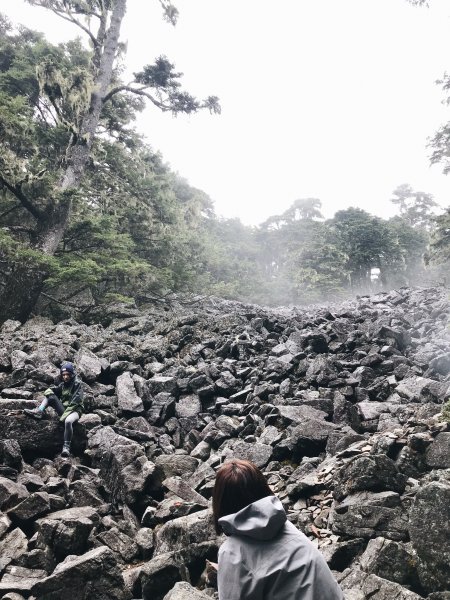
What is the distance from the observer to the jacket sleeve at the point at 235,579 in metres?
2.15

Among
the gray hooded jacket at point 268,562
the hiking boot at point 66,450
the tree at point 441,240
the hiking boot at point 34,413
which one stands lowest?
the hiking boot at point 66,450

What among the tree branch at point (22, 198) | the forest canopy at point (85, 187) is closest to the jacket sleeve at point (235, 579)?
the forest canopy at point (85, 187)

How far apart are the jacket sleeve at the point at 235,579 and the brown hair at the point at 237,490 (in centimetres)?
20

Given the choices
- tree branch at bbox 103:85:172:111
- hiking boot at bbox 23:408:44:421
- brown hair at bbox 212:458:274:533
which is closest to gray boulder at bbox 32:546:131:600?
brown hair at bbox 212:458:274:533

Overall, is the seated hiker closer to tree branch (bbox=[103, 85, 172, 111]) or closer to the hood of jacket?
the hood of jacket

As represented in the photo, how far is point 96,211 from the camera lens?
2036 cm

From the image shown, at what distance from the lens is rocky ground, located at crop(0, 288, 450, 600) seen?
13.5ft

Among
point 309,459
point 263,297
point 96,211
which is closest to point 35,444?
point 309,459

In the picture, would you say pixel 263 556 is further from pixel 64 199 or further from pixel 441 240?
pixel 441 240

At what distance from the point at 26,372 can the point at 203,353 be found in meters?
5.13

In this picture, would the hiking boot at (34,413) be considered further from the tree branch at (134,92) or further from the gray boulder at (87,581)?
the tree branch at (134,92)

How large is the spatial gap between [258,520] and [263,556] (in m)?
0.20

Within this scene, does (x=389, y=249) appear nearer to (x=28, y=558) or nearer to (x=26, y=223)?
(x=26, y=223)

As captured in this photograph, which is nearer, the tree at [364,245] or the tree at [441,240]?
the tree at [441,240]
